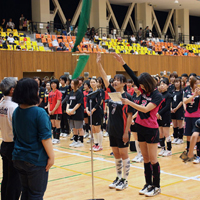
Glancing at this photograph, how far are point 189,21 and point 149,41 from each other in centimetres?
1071

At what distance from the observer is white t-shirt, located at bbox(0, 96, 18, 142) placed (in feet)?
11.3

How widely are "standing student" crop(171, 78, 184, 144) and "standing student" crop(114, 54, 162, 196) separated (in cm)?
388

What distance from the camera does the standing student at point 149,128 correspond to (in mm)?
4164

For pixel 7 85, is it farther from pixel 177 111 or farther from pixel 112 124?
pixel 177 111

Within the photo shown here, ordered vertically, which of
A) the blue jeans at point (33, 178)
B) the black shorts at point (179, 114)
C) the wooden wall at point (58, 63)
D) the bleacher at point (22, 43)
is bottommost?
the black shorts at point (179, 114)

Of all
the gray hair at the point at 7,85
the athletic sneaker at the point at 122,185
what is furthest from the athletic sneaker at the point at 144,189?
the gray hair at the point at 7,85

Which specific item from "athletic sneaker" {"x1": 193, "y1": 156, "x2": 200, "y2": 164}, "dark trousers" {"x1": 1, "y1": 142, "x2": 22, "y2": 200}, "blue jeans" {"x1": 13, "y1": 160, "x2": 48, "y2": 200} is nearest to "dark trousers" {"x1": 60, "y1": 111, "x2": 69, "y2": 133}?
"athletic sneaker" {"x1": 193, "y1": 156, "x2": 200, "y2": 164}

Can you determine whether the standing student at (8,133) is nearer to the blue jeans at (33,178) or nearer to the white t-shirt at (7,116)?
the white t-shirt at (7,116)

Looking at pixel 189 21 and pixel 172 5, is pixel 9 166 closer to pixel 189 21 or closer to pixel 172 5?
pixel 172 5

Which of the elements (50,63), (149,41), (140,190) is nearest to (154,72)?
(149,41)

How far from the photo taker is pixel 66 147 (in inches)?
323

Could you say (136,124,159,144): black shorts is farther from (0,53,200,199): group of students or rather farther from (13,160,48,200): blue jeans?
(13,160,48,200): blue jeans

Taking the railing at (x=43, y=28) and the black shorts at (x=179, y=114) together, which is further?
the railing at (x=43, y=28)

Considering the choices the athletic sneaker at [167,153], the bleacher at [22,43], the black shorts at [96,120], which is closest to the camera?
the athletic sneaker at [167,153]
